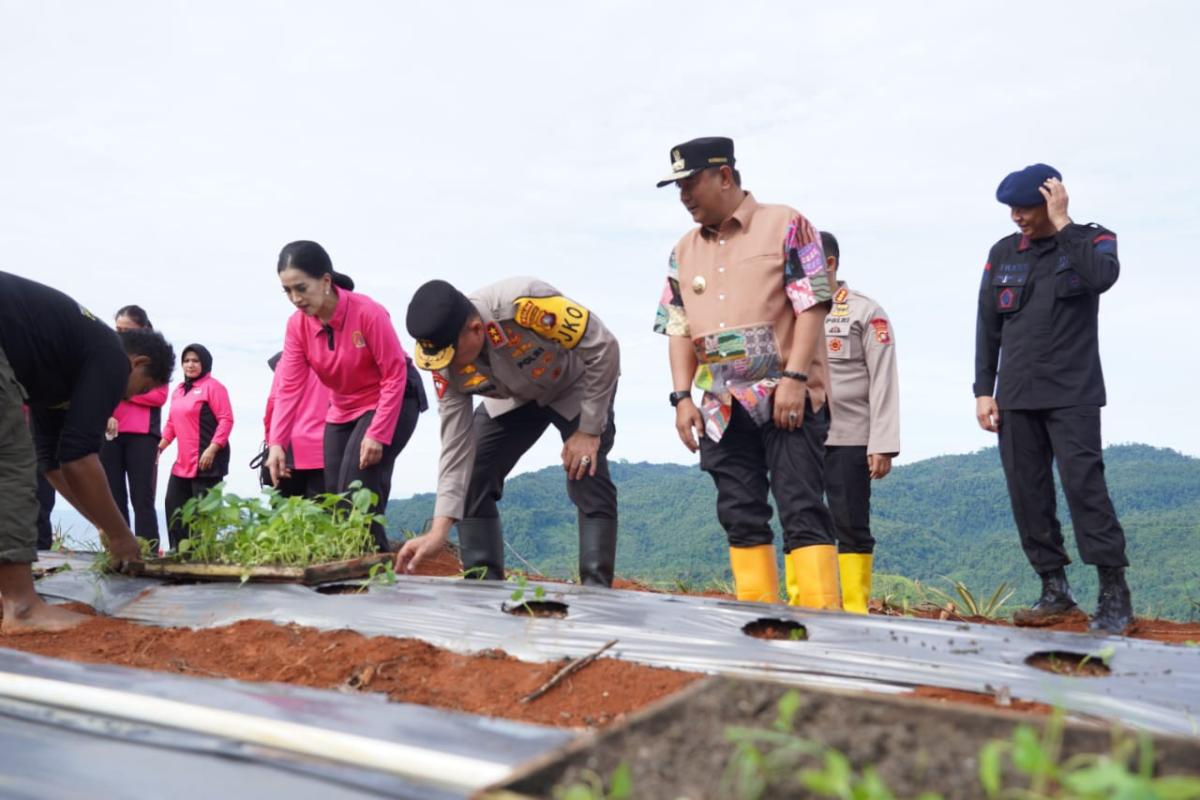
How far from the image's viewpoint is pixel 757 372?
3.38 meters

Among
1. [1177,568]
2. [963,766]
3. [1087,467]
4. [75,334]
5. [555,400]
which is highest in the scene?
[75,334]

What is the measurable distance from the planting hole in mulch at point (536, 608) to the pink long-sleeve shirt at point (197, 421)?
3738mm

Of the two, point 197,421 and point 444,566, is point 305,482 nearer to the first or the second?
point 197,421

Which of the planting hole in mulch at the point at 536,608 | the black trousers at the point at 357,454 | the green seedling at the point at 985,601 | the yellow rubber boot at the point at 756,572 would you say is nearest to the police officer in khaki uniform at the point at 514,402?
the planting hole in mulch at the point at 536,608

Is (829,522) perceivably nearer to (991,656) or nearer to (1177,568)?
(991,656)

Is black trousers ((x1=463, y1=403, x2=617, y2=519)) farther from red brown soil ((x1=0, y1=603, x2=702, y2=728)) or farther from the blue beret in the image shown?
the blue beret

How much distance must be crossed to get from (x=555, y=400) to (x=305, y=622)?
129 cm

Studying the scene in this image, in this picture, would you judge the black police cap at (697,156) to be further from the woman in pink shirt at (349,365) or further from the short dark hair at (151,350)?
the short dark hair at (151,350)

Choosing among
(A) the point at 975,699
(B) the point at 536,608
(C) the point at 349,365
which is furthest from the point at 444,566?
(A) the point at 975,699

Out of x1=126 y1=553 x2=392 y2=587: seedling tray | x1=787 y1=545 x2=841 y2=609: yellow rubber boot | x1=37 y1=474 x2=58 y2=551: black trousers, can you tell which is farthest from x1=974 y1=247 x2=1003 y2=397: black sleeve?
x1=37 y1=474 x2=58 y2=551: black trousers

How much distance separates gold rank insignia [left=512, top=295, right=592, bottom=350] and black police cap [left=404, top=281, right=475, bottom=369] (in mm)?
249

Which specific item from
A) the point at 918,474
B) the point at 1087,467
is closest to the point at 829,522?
the point at 1087,467

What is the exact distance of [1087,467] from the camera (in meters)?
3.70

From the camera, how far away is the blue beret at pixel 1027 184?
3814 millimetres
